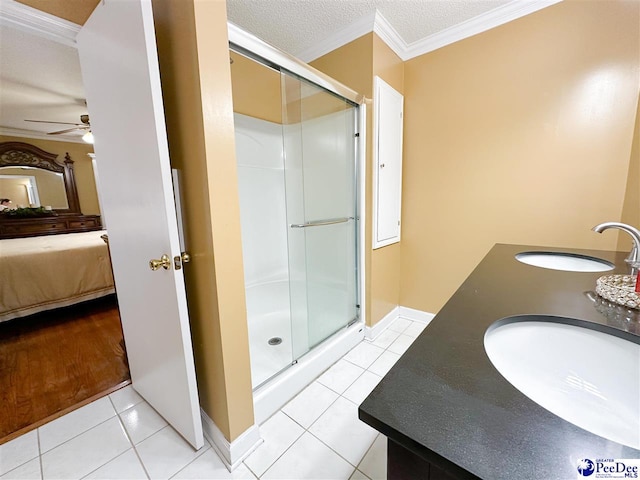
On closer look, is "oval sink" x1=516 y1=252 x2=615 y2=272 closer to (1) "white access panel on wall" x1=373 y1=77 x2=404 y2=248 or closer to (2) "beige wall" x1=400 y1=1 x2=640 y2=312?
(2) "beige wall" x1=400 y1=1 x2=640 y2=312

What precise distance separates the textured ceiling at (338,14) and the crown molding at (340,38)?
0.08 feet

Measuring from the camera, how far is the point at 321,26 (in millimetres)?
1822

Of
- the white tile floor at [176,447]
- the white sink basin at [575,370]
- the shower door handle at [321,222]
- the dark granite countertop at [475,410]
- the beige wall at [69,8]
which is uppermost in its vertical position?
the beige wall at [69,8]

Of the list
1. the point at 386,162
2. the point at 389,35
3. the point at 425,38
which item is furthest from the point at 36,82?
the point at 425,38

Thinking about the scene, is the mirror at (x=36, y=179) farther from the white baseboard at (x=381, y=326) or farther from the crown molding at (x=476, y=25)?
the crown molding at (x=476, y=25)

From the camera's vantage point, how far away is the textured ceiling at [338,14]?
1.61 metres

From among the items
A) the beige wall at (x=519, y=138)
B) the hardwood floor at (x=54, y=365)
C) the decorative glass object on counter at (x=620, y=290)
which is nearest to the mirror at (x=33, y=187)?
the hardwood floor at (x=54, y=365)

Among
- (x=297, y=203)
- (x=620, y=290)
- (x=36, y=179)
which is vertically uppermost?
(x=36, y=179)

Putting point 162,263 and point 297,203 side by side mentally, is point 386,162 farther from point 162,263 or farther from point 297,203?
point 162,263

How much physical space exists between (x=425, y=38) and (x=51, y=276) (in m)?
4.02

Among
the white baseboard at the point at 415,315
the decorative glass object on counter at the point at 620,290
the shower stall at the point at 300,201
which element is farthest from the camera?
the white baseboard at the point at 415,315

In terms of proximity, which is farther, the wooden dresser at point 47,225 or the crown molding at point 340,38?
the wooden dresser at point 47,225

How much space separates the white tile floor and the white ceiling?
189 cm

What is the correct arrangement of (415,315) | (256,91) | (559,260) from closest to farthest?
(559,260) → (256,91) → (415,315)
